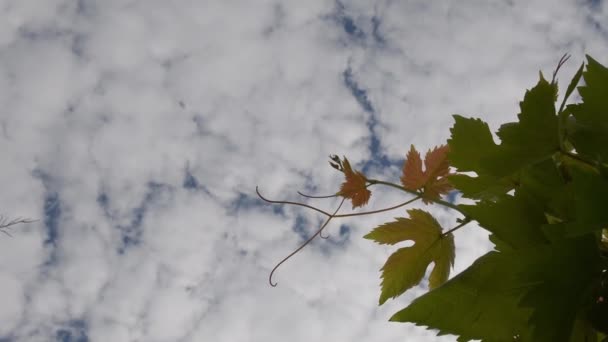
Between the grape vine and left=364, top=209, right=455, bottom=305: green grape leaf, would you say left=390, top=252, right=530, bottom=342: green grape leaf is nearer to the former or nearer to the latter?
the grape vine

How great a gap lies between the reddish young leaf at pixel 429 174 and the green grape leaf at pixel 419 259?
0.03 m

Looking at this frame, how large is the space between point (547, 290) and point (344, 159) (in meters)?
0.38

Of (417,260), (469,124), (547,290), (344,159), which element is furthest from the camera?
(344,159)

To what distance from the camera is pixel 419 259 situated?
23.9 inches

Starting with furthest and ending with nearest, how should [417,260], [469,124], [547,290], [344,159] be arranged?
[344,159]
[417,260]
[469,124]
[547,290]

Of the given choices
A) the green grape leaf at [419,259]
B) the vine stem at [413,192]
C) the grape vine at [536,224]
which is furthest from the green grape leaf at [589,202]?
the green grape leaf at [419,259]

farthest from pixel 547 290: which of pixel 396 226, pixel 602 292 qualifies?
pixel 396 226

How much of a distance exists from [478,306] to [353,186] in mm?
300

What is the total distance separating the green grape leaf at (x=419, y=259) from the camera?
23.6 inches

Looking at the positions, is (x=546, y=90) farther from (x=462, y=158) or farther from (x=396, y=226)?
(x=396, y=226)

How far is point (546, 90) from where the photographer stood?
42 centimetres

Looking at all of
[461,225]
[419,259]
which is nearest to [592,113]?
[461,225]

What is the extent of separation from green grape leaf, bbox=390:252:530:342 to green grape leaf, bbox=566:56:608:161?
11cm

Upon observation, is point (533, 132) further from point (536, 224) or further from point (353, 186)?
point (353, 186)
